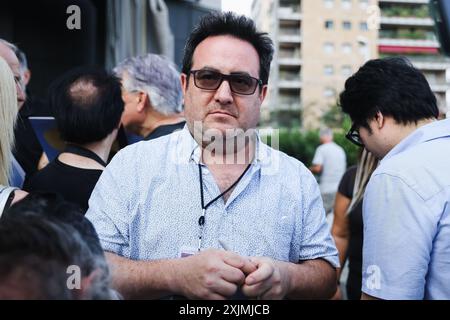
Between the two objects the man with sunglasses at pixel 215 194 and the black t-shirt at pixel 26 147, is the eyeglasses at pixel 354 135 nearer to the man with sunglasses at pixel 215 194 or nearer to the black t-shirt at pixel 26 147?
the man with sunglasses at pixel 215 194

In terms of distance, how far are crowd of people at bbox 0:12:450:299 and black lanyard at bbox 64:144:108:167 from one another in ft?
0.04

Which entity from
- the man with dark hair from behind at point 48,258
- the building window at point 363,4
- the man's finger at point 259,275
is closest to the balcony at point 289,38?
the building window at point 363,4

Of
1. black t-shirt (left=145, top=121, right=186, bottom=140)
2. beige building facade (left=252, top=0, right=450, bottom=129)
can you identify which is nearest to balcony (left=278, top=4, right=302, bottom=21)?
beige building facade (left=252, top=0, right=450, bottom=129)

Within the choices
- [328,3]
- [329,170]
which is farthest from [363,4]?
[329,170]

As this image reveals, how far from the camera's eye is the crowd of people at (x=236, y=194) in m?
1.45

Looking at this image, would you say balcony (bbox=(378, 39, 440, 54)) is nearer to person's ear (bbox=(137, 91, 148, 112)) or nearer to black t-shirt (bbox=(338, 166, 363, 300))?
black t-shirt (bbox=(338, 166, 363, 300))

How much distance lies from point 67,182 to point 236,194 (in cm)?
76

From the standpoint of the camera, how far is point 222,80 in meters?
1.69

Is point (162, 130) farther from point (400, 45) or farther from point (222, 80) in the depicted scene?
point (400, 45)

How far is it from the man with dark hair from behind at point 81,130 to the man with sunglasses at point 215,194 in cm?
43

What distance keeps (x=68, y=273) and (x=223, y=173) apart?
0.79 metres

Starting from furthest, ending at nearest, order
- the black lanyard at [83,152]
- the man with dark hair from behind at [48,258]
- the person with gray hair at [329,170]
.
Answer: the person with gray hair at [329,170] < the black lanyard at [83,152] < the man with dark hair from behind at [48,258]

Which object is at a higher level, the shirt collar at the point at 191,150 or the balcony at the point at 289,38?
the balcony at the point at 289,38
